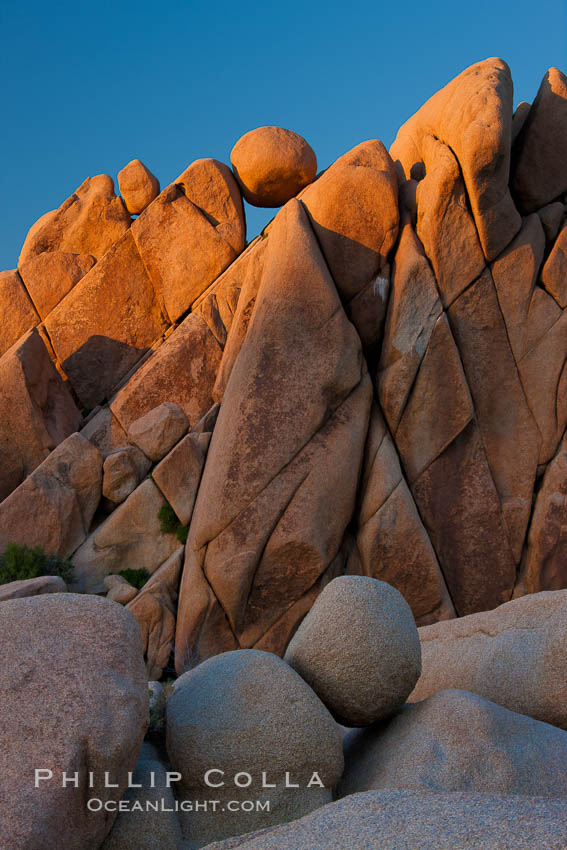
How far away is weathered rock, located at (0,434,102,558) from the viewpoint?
63.4 feet

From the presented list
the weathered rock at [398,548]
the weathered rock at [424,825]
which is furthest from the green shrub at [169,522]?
the weathered rock at [424,825]

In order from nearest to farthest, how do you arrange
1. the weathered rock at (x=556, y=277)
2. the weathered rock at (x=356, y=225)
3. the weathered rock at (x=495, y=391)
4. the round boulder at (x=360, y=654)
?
the round boulder at (x=360, y=654) < the weathered rock at (x=495, y=391) < the weathered rock at (x=356, y=225) < the weathered rock at (x=556, y=277)

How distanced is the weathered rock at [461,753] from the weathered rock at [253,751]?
66cm

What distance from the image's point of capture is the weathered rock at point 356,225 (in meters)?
19.4

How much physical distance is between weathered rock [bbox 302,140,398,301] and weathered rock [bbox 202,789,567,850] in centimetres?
1631

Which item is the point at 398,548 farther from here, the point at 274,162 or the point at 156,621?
the point at 274,162

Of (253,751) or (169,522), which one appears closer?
(253,751)

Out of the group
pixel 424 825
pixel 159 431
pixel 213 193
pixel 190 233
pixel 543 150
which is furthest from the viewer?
pixel 213 193

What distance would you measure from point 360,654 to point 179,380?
16.1 metres

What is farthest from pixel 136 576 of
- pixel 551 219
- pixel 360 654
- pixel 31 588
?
pixel 551 219

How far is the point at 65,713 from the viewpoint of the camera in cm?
568

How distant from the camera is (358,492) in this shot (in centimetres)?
1850

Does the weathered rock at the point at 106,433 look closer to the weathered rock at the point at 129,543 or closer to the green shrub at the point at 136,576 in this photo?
the weathered rock at the point at 129,543

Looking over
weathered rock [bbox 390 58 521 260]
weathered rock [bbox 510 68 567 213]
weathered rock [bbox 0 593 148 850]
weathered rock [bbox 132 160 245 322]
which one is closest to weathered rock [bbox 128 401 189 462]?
weathered rock [bbox 132 160 245 322]
